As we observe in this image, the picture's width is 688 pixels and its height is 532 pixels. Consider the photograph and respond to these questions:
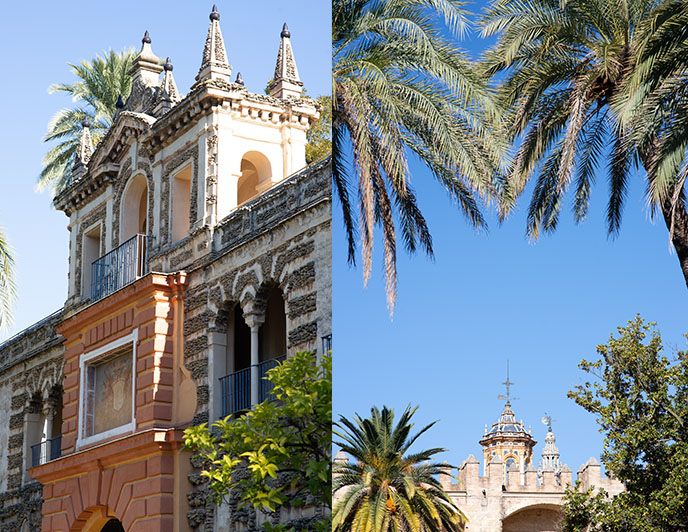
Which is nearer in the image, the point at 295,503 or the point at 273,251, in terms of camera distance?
the point at 295,503

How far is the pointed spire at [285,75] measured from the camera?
5289mm

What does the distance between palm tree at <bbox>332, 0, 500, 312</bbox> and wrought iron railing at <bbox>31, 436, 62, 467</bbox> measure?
6.55 ft

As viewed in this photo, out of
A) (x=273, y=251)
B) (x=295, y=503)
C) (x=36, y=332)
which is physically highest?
(x=273, y=251)

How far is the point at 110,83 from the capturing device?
5570 millimetres

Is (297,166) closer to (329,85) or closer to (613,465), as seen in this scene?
(329,85)

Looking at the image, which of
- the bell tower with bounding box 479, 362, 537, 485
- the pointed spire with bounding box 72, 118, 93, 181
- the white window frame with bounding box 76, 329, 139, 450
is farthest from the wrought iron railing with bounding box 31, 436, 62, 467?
the bell tower with bounding box 479, 362, 537, 485

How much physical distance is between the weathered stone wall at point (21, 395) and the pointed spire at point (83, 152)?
2.63 ft

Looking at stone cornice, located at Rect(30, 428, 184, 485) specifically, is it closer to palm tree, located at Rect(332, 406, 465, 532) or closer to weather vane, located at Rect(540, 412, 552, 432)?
palm tree, located at Rect(332, 406, 465, 532)

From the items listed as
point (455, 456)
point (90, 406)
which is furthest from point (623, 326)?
point (90, 406)

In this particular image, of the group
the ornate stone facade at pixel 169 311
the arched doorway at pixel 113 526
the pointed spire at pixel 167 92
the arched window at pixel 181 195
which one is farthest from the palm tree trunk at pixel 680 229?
the arched doorway at pixel 113 526

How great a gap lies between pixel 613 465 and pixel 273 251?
206 centimetres

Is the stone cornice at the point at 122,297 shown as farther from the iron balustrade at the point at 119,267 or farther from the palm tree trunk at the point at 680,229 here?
the palm tree trunk at the point at 680,229

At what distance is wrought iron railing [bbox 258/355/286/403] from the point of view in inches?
195

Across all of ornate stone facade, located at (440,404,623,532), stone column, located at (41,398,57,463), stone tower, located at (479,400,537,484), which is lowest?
ornate stone facade, located at (440,404,623,532)
